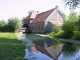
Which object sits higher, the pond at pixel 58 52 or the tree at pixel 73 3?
the tree at pixel 73 3

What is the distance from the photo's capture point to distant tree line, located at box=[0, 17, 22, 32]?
5743 cm

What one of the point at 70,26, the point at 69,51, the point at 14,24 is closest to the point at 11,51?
the point at 69,51

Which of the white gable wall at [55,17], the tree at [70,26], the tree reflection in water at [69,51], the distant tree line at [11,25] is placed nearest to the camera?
the tree reflection in water at [69,51]

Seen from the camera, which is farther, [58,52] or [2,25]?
[2,25]

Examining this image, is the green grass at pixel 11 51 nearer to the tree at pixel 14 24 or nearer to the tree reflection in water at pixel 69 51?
the tree reflection in water at pixel 69 51

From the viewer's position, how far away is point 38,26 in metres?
56.4

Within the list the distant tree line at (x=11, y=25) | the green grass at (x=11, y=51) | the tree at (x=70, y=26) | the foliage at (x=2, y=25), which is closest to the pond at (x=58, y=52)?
the green grass at (x=11, y=51)

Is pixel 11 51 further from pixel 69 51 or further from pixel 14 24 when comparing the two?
pixel 14 24

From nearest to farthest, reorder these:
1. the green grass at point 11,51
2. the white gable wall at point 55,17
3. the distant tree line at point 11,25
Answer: the green grass at point 11,51 < the white gable wall at point 55,17 < the distant tree line at point 11,25

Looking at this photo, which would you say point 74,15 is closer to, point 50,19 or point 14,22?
point 50,19

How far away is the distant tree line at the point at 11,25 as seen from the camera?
57431mm

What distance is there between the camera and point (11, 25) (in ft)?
191

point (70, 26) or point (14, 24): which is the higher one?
point (14, 24)

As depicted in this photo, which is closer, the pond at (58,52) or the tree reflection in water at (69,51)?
the pond at (58,52)
